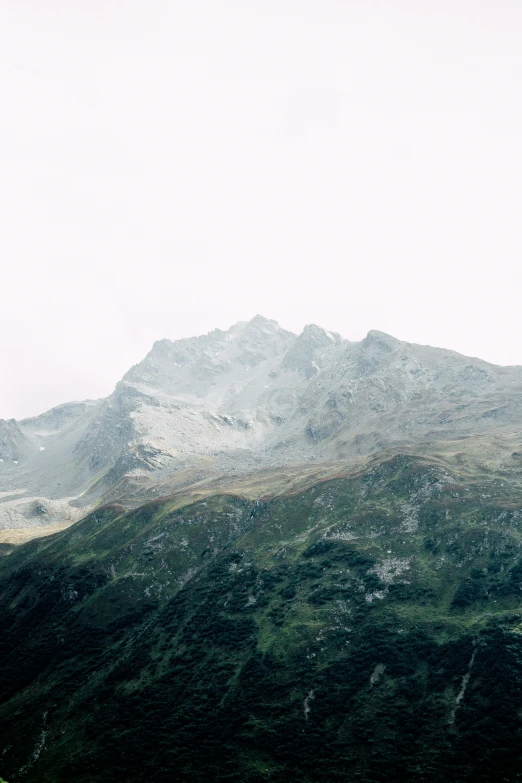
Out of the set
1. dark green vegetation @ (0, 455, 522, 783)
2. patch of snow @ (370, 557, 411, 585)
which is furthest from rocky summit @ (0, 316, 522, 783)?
patch of snow @ (370, 557, 411, 585)

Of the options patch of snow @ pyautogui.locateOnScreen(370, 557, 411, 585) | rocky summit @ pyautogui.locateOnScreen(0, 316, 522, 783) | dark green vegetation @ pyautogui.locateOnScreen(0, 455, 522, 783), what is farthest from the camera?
patch of snow @ pyautogui.locateOnScreen(370, 557, 411, 585)

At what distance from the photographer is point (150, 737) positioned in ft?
336

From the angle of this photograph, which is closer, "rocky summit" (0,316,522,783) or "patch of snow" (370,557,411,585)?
"rocky summit" (0,316,522,783)

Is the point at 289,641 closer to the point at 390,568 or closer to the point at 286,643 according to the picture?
the point at 286,643

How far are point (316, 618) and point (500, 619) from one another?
4628 centimetres

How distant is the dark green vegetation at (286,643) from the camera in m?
91.5

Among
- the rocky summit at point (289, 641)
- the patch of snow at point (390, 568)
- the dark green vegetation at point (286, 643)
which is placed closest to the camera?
the rocky summit at point (289, 641)

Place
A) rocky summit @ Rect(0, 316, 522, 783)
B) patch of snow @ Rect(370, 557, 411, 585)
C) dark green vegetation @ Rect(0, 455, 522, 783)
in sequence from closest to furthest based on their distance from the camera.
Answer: rocky summit @ Rect(0, 316, 522, 783) → dark green vegetation @ Rect(0, 455, 522, 783) → patch of snow @ Rect(370, 557, 411, 585)

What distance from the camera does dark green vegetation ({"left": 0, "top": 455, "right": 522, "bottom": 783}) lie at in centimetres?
9150

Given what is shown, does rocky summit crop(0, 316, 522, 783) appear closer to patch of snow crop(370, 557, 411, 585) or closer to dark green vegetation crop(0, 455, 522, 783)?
dark green vegetation crop(0, 455, 522, 783)

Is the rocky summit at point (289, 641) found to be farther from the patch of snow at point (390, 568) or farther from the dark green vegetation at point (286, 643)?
the patch of snow at point (390, 568)

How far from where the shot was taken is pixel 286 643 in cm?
12288

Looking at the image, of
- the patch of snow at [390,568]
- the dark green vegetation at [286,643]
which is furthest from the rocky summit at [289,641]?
the patch of snow at [390,568]

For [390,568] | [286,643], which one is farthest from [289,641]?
[390,568]
